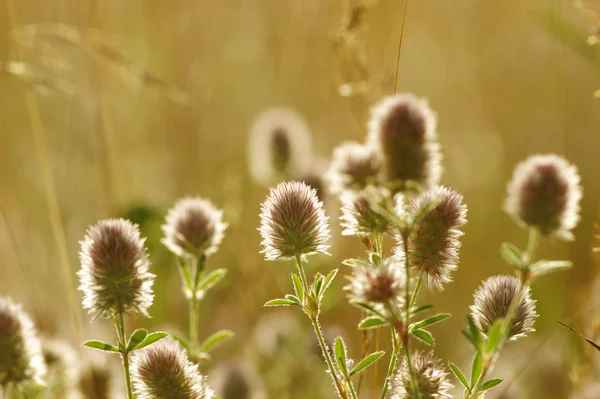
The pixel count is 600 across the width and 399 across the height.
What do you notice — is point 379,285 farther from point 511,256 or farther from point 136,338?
point 136,338

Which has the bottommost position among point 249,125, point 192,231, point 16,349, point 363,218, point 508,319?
point 508,319

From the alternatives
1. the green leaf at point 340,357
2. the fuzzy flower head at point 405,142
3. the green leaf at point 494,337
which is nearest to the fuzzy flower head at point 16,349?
the green leaf at point 340,357

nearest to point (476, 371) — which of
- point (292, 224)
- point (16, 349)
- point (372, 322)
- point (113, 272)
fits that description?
point (372, 322)

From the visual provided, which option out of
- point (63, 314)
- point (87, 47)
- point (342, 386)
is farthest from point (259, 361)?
point (342, 386)

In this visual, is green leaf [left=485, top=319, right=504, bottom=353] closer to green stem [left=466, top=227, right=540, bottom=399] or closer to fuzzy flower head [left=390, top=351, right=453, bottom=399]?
green stem [left=466, top=227, right=540, bottom=399]

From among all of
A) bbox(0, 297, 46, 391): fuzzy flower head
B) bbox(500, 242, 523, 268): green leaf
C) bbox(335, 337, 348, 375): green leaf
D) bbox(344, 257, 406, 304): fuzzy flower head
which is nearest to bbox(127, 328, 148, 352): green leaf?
bbox(0, 297, 46, 391): fuzzy flower head
